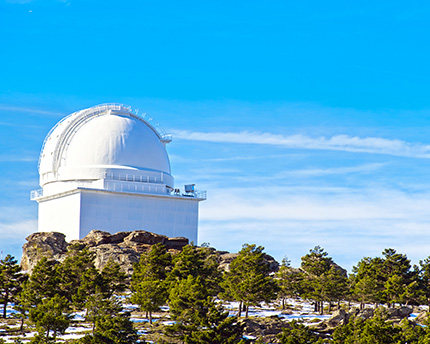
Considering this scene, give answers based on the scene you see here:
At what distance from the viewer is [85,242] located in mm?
62531

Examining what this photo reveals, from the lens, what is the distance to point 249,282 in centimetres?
4856

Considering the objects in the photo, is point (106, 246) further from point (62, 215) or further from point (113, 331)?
point (113, 331)

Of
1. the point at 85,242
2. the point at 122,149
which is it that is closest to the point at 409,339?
the point at 85,242

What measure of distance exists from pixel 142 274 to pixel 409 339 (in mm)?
20967

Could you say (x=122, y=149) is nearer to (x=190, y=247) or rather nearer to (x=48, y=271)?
(x=190, y=247)

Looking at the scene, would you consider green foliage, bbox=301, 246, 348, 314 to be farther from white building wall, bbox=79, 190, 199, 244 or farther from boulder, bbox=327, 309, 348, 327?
white building wall, bbox=79, 190, 199, 244

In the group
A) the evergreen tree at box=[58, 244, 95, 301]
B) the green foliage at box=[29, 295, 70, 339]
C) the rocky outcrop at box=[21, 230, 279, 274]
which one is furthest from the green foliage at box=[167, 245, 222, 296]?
the green foliage at box=[29, 295, 70, 339]

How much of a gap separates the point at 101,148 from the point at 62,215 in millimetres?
7910

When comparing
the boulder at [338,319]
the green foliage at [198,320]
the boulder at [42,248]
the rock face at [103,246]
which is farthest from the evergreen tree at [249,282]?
the boulder at [42,248]

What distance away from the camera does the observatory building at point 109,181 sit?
67.9 metres

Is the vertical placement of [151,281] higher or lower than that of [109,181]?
lower

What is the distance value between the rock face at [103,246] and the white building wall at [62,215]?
11.4 ft

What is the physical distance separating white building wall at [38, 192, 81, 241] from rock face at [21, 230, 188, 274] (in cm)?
347

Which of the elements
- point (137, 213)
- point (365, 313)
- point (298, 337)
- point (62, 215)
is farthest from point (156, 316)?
point (62, 215)
